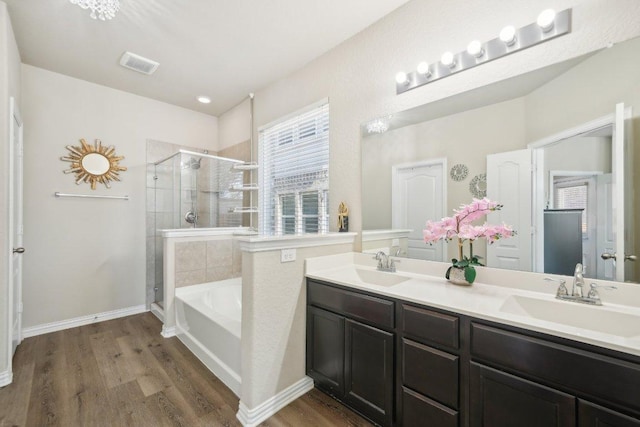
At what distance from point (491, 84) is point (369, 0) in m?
1.08

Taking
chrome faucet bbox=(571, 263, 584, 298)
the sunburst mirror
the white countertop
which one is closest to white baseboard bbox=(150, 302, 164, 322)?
the sunburst mirror

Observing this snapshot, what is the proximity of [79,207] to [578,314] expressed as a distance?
A: 14.3 feet

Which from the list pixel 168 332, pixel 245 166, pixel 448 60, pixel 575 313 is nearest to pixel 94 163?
pixel 245 166

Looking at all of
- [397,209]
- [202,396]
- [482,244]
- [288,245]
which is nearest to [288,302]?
[288,245]

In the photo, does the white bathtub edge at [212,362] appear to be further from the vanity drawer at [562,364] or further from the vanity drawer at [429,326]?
the vanity drawer at [562,364]

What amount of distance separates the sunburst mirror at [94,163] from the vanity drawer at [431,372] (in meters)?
3.68

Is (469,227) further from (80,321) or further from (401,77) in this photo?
(80,321)

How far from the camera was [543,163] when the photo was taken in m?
1.51

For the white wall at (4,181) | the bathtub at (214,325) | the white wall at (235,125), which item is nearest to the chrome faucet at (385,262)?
the bathtub at (214,325)

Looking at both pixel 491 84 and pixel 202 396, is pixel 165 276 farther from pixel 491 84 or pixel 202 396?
pixel 491 84

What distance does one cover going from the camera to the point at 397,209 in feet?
6.86

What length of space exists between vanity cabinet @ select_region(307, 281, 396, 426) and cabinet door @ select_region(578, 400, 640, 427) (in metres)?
0.74

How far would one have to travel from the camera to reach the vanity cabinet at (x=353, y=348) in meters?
1.51

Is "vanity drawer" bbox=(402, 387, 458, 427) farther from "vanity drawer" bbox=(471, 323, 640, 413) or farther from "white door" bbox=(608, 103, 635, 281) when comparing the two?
"white door" bbox=(608, 103, 635, 281)
